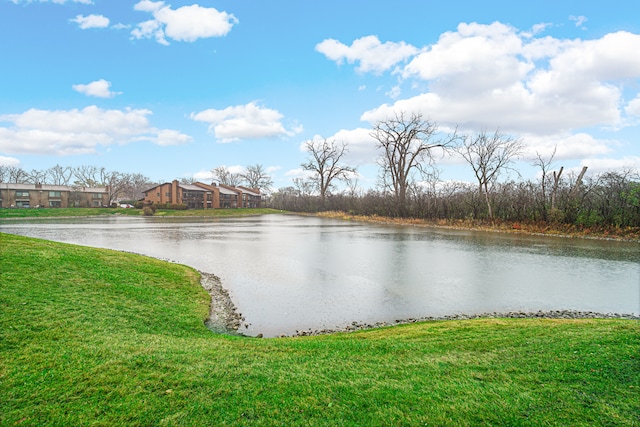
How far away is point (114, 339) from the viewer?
4.53 meters

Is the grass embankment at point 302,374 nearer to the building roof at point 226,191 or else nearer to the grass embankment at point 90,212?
the grass embankment at point 90,212

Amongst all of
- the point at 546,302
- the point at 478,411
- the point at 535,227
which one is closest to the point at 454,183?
the point at 535,227

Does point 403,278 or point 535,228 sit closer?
point 403,278

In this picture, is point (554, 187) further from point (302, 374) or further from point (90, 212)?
point (90, 212)

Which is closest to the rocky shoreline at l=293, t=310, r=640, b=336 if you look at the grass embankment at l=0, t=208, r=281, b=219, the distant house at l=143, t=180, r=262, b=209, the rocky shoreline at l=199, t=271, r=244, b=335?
the rocky shoreline at l=199, t=271, r=244, b=335

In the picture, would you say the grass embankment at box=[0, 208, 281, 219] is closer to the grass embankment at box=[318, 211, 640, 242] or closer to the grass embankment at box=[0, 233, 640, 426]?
the grass embankment at box=[318, 211, 640, 242]

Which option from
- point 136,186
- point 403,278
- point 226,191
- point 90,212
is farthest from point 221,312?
point 136,186

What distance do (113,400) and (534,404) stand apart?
3.64 meters

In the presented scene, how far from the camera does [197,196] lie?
71375 millimetres

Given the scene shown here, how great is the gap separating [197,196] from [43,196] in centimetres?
2932

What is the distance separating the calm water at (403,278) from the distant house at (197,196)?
172 feet

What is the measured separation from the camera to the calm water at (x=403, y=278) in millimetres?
7727

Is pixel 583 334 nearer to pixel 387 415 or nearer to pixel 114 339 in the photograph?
pixel 387 415

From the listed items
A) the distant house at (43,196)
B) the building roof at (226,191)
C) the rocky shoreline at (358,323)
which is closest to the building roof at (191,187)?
the building roof at (226,191)
